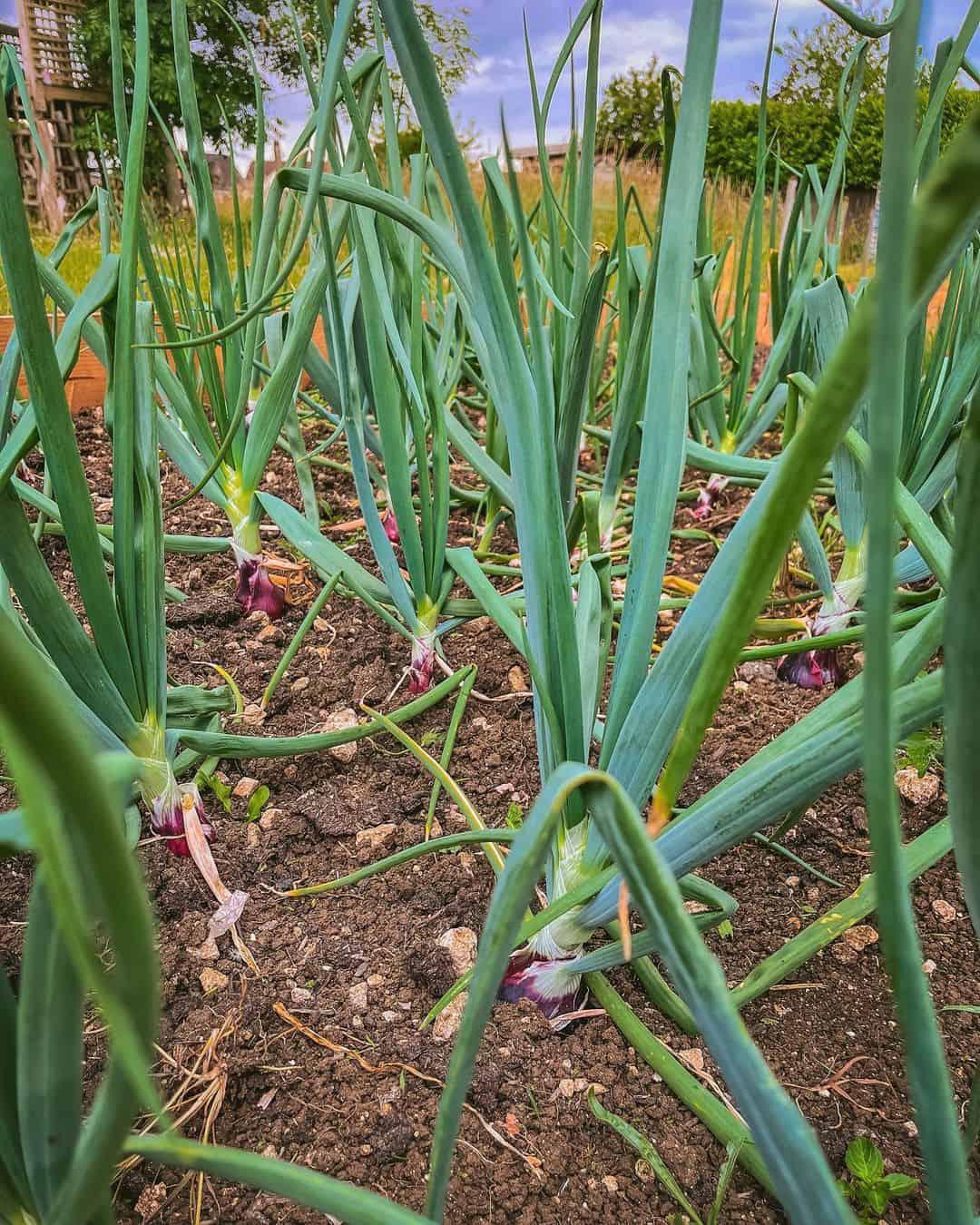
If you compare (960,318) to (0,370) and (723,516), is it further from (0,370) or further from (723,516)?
(0,370)

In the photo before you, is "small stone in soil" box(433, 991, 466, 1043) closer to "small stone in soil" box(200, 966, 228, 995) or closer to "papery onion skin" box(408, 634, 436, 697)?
"small stone in soil" box(200, 966, 228, 995)

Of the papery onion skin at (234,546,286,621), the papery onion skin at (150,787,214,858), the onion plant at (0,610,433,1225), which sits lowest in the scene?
the papery onion skin at (150,787,214,858)

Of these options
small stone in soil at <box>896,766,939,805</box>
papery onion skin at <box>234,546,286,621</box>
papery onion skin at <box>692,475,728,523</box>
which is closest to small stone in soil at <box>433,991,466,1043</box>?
small stone in soil at <box>896,766,939,805</box>

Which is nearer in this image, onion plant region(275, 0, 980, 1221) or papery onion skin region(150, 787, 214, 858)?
onion plant region(275, 0, 980, 1221)

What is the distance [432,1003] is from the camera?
59cm

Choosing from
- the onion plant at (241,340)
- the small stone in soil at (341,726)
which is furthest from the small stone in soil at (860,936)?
the onion plant at (241,340)

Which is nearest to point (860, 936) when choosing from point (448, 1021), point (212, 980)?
point (448, 1021)

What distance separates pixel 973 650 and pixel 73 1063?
345mm

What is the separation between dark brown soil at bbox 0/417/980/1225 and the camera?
483 mm

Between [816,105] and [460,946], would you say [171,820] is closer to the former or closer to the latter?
[460,946]

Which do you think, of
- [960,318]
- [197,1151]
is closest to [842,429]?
[197,1151]

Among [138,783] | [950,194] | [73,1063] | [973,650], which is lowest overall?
[138,783]

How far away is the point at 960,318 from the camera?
983 millimetres

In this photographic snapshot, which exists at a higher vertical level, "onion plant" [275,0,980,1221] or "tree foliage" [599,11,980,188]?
"tree foliage" [599,11,980,188]
